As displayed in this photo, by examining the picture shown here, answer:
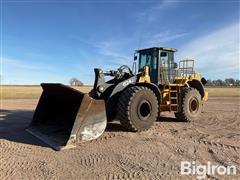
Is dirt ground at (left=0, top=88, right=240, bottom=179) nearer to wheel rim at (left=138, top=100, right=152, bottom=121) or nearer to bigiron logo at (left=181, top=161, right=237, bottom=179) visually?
bigiron logo at (left=181, top=161, right=237, bottom=179)

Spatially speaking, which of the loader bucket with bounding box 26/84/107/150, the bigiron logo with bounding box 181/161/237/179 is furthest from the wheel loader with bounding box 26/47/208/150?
the bigiron logo with bounding box 181/161/237/179

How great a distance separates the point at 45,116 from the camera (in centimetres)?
841

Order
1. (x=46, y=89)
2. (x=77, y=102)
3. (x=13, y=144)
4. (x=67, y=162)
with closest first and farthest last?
(x=67, y=162)
(x=13, y=144)
(x=77, y=102)
(x=46, y=89)

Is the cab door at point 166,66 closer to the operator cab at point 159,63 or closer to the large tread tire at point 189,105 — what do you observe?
the operator cab at point 159,63

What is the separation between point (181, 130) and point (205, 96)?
3.70 meters

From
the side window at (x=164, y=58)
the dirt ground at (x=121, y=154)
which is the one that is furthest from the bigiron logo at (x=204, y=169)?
the side window at (x=164, y=58)

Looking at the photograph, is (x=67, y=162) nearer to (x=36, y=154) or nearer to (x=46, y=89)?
(x=36, y=154)


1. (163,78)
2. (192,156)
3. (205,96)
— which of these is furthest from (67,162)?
(205,96)

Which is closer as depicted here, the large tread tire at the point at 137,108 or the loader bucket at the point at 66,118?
the loader bucket at the point at 66,118

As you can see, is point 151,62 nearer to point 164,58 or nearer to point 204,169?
point 164,58

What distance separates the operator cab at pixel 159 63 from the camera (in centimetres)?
968

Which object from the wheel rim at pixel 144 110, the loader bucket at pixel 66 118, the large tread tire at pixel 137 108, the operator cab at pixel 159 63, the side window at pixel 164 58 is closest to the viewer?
the loader bucket at pixel 66 118

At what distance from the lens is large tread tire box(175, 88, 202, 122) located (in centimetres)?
988

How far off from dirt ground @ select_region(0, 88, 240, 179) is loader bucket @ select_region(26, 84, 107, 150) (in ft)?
0.78
